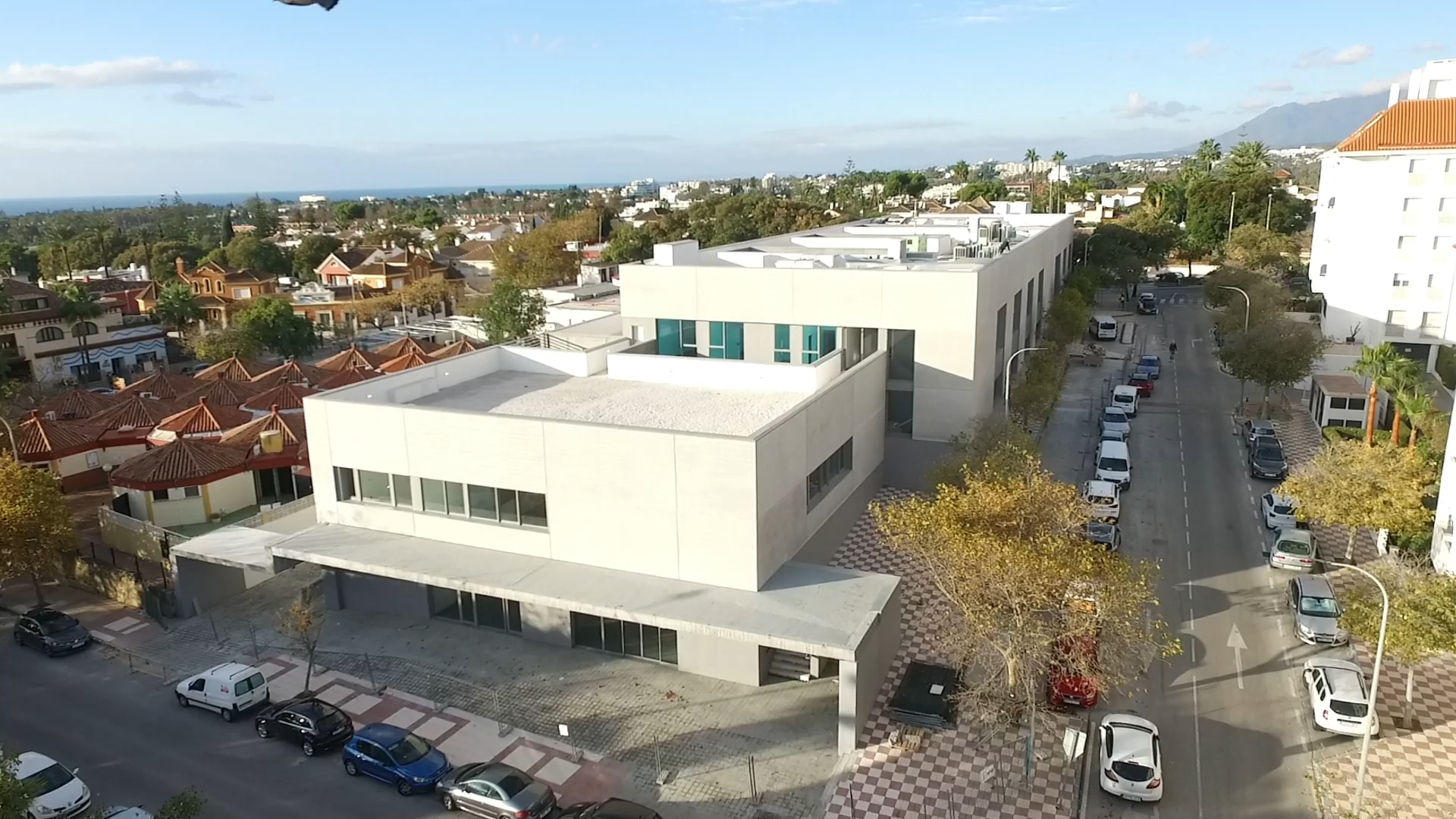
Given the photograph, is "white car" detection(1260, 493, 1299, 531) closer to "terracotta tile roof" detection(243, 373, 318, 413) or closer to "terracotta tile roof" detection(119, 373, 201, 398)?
"terracotta tile roof" detection(243, 373, 318, 413)

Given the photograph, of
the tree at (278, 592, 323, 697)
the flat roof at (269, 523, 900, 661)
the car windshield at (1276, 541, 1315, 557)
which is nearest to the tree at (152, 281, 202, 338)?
the tree at (278, 592, 323, 697)

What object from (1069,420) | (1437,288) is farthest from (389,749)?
(1437,288)

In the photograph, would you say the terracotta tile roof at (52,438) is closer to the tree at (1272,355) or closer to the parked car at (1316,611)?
the parked car at (1316,611)

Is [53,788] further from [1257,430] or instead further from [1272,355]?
[1272,355]

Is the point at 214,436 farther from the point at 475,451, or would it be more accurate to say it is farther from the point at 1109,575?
the point at 1109,575

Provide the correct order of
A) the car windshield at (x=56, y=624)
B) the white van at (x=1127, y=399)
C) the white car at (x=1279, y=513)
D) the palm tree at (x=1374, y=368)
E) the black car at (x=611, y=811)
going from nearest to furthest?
the black car at (x=611, y=811) < the car windshield at (x=56, y=624) < the white car at (x=1279, y=513) < the palm tree at (x=1374, y=368) < the white van at (x=1127, y=399)

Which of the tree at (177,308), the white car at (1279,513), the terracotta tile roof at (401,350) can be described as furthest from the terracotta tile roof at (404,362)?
the white car at (1279,513)
